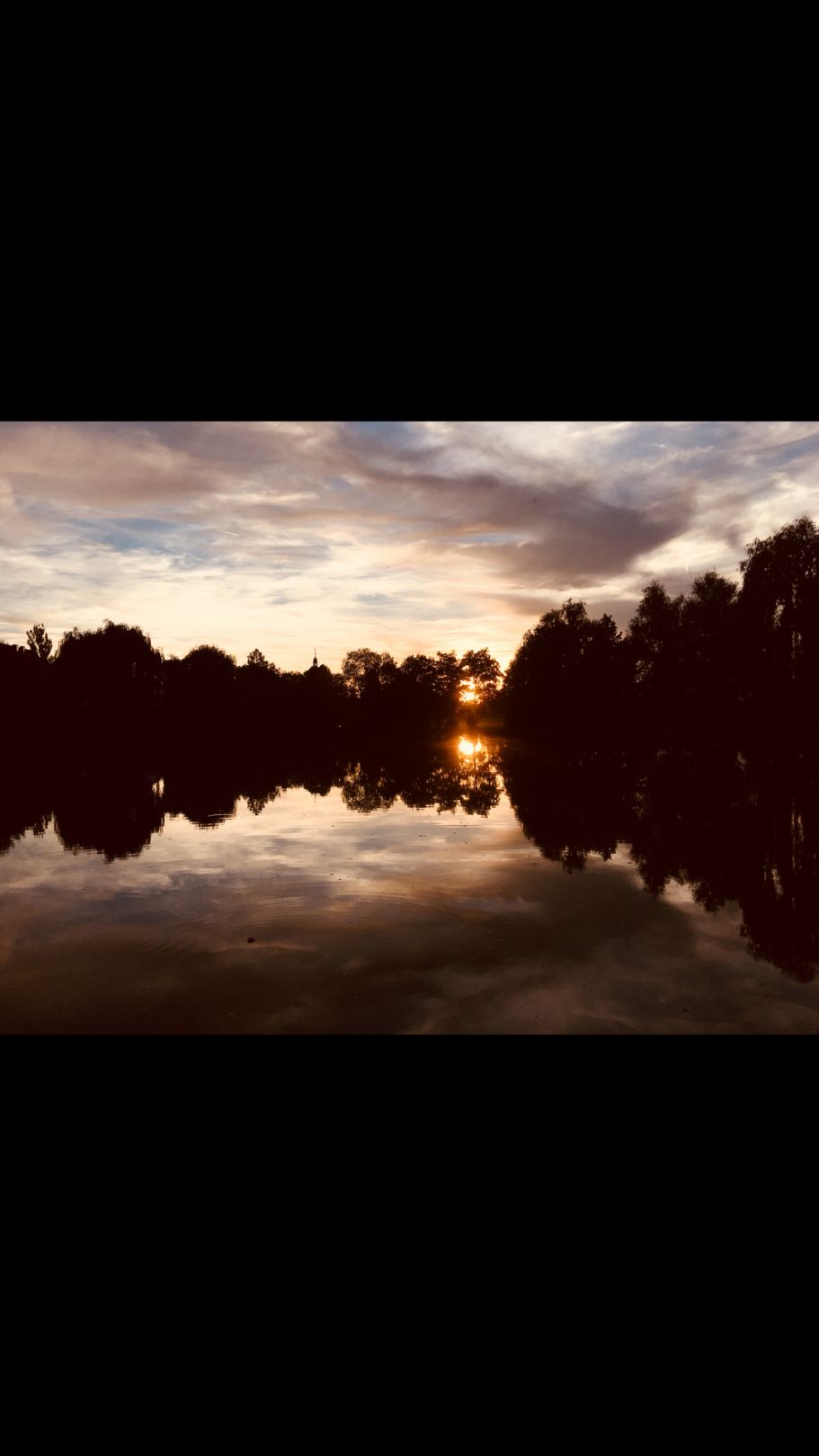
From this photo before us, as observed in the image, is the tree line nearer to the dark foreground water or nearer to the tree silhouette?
the tree silhouette

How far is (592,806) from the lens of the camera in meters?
18.1

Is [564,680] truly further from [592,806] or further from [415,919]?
[415,919]

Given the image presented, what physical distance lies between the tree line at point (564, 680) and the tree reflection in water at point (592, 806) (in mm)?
22577

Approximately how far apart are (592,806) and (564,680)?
68189 mm

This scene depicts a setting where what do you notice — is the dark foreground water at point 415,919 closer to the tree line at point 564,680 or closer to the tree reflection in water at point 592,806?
the tree reflection in water at point 592,806

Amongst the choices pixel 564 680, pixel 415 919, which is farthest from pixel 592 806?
pixel 564 680

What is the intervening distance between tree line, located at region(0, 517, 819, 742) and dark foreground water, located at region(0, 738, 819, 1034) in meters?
44.0

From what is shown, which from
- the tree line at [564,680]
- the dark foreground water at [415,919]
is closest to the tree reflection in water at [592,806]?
the dark foreground water at [415,919]

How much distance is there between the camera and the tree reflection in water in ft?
32.3

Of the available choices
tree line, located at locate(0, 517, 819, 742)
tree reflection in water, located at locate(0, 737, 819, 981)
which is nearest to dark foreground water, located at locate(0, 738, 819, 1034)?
tree reflection in water, located at locate(0, 737, 819, 981)

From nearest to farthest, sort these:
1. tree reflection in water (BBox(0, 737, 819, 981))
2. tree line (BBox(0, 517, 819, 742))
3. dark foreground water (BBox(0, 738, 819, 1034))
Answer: dark foreground water (BBox(0, 738, 819, 1034)) → tree reflection in water (BBox(0, 737, 819, 981)) → tree line (BBox(0, 517, 819, 742))
